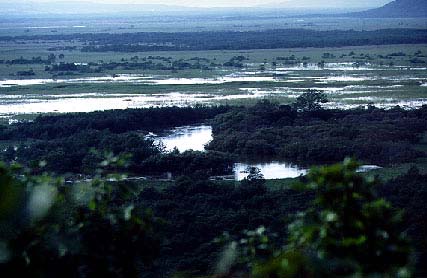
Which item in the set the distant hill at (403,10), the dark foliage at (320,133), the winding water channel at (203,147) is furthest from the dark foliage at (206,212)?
the distant hill at (403,10)

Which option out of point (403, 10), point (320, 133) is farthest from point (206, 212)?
point (403, 10)

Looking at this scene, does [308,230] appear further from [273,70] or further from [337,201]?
[273,70]

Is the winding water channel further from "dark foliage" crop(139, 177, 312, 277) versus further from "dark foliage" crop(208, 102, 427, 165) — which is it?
"dark foliage" crop(139, 177, 312, 277)

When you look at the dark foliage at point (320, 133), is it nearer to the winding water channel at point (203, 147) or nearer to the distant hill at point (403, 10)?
the winding water channel at point (203, 147)

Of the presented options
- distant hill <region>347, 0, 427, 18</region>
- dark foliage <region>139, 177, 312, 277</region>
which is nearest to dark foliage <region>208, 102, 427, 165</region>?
dark foliage <region>139, 177, 312, 277</region>

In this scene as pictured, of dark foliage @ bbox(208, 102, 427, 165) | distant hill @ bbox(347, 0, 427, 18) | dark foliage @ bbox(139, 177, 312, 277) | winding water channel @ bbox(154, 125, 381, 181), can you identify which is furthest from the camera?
distant hill @ bbox(347, 0, 427, 18)

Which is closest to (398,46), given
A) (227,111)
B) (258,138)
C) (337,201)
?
(227,111)

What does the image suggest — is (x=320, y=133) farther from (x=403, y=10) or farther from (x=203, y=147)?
(x=403, y=10)

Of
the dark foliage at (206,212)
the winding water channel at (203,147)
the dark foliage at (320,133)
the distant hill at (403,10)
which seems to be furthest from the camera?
the distant hill at (403,10)

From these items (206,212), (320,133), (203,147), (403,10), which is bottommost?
(403,10)
